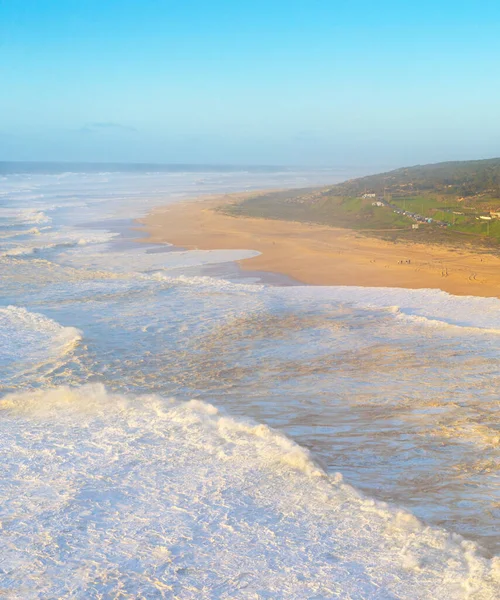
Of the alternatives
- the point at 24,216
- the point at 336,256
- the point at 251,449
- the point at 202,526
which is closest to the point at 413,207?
the point at 336,256

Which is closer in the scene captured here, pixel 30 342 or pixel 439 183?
pixel 30 342

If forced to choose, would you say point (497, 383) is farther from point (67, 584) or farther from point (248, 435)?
point (67, 584)

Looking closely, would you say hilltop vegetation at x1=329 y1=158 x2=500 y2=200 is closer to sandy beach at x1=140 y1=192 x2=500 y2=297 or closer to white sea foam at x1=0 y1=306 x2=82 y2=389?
sandy beach at x1=140 y1=192 x2=500 y2=297

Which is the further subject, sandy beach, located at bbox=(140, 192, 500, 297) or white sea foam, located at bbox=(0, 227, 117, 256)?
white sea foam, located at bbox=(0, 227, 117, 256)

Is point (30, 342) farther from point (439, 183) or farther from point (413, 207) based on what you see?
point (439, 183)

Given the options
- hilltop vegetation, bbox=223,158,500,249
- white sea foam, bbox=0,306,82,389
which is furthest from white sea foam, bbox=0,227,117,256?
hilltop vegetation, bbox=223,158,500,249

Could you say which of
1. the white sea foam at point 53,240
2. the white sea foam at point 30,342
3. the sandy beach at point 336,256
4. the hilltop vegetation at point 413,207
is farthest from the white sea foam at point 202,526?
the hilltop vegetation at point 413,207
